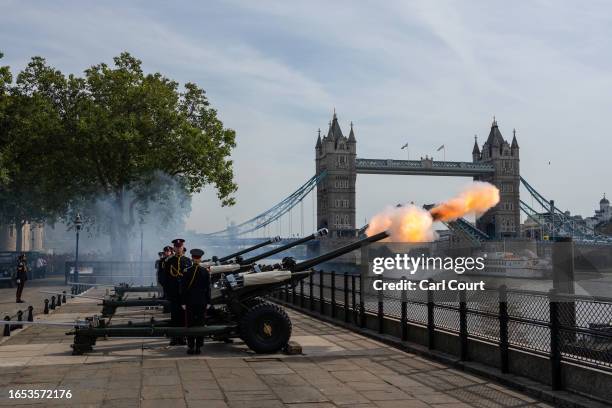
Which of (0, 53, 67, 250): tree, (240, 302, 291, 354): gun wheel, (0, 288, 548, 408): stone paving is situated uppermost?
(0, 53, 67, 250): tree

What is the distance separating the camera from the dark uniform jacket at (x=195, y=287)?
39.7ft

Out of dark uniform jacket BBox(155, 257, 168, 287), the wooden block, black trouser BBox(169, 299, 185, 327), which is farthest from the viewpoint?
dark uniform jacket BBox(155, 257, 168, 287)

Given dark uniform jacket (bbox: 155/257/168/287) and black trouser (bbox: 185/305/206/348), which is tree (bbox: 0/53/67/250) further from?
black trouser (bbox: 185/305/206/348)

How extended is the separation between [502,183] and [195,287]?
161667 millimetres

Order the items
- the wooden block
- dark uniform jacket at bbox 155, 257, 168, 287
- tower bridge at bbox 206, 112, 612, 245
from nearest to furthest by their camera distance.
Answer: the wooden block < dark uniform jacket at bbox 155, 257, 168, 287 < tower bridge at bbox 206, 112, 612, 245

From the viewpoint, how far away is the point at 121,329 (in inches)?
464

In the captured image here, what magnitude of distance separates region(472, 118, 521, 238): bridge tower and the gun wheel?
136805mm

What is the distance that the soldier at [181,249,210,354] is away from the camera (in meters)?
12.1

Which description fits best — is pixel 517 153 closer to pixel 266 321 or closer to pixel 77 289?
pixel 77 289

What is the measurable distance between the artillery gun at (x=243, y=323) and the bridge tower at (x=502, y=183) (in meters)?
136

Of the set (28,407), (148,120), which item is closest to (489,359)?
(28,407)

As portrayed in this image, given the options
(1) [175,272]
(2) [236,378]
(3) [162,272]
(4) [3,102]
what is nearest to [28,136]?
(4) [3,102]

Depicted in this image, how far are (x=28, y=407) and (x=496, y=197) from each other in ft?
38.7

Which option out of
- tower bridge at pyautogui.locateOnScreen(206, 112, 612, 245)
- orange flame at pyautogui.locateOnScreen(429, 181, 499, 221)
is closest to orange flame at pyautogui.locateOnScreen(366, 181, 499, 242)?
orange flame at pyautogui.locateOnScreen(429, 181, 499, 221)
